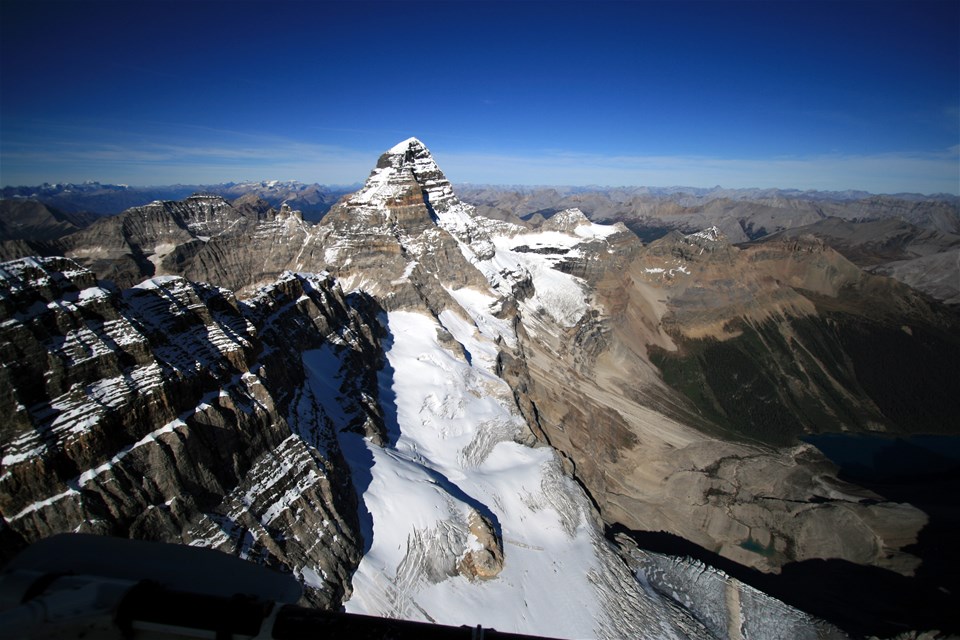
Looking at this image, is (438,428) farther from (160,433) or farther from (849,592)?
(849,592)

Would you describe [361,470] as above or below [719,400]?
above

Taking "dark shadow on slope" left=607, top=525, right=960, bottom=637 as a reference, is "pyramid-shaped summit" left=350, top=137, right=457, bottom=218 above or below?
above

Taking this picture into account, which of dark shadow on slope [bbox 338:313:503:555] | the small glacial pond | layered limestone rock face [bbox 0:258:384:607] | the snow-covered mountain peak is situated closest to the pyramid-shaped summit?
the snow-covered mountain peak

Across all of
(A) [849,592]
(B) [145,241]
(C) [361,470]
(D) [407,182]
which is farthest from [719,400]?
(B) [145,241]

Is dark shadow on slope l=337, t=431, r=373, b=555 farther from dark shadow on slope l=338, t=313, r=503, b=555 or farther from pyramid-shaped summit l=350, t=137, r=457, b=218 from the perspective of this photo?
pyramid-shaped summit l=350, t=137, r=457, b=218

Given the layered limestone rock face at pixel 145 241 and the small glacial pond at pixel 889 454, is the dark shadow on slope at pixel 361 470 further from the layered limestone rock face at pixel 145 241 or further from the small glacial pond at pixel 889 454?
the small glacial pond at pixel 889 454

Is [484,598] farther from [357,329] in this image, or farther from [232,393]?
[357,329]
